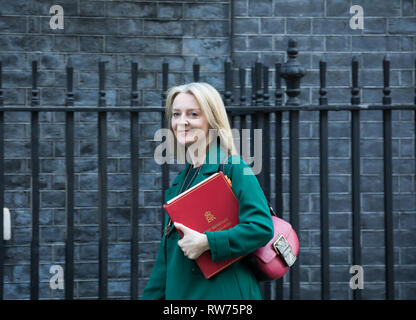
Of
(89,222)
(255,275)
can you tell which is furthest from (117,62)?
(255,275)

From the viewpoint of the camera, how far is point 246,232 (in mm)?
2340

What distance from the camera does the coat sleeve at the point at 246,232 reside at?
235 cm

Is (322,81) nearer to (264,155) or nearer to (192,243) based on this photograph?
(264,155)

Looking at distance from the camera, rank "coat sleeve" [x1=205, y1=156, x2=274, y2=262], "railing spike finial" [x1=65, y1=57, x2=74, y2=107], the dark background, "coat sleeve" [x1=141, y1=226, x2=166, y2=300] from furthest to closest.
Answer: the dark background, "railing spike finial" [x1=65, y1=57, x2=74, y2=107], "coat sleeve" [x1=141, y1=226, x2=166, y2=300], "coat sleeve" [x1=205, y1=156, x2=274, y2=262]

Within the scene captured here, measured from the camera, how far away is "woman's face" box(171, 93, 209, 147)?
2.58 metres

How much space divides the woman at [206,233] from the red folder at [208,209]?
4 centimetres

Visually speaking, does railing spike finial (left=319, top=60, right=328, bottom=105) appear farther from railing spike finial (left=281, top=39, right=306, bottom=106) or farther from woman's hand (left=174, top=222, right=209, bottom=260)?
woman's hand (left=174, top=222, right=209, bottom=260)

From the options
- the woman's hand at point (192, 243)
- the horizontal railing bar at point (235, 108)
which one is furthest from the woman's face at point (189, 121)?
the horizontal railing bar at point (235, 108)

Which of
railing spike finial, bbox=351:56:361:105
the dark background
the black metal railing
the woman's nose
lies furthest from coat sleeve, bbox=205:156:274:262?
the dark background

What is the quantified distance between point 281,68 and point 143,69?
213cm

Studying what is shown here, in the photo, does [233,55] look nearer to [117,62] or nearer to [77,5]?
[117,62]

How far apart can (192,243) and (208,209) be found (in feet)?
0.52

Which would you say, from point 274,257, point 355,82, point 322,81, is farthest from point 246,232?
point 355,82

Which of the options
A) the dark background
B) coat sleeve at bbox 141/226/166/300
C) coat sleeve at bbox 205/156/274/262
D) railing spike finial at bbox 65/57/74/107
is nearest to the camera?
coat sleeve at bbox 205/156/274/262
